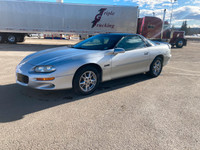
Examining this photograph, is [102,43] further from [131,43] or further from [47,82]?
[47,82]

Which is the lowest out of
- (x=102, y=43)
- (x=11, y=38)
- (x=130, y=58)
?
(x=130, y=58)

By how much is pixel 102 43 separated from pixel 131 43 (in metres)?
0.84

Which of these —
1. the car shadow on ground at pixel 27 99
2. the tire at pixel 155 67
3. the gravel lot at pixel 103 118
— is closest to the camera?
the gravel lot at pixel 103 118

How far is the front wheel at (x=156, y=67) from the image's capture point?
500cm

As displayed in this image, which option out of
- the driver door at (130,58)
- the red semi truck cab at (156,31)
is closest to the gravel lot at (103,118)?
the driver door at (130,58)

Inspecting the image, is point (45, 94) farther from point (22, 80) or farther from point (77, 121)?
point (77, 121)

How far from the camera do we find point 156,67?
516 cm

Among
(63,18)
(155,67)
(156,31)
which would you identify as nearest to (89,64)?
(155,67)

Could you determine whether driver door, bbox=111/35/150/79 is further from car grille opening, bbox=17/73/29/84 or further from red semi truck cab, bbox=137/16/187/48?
red semi truck cab, bbox=137/16/187/48

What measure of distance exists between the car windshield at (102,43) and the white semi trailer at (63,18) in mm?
11326

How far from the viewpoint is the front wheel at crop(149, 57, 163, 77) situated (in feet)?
16.4

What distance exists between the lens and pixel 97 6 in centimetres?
1495

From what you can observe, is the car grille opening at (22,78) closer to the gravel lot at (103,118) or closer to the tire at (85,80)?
the gravel lot at (103,118)

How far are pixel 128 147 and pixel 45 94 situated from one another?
2371mm
